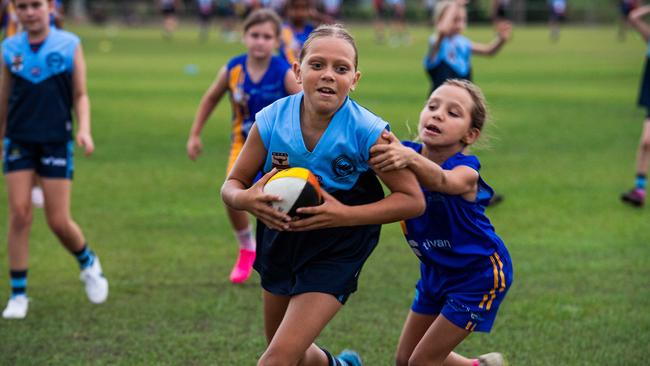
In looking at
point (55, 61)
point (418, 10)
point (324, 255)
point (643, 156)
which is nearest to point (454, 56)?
point (643, 156)

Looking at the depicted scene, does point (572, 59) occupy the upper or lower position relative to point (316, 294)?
lower

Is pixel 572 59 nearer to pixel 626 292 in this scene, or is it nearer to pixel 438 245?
pixel 626 292

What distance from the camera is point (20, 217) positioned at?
20.7ft

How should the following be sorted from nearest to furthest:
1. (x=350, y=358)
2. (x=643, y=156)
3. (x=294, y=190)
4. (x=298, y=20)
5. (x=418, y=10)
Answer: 1. (x=294, y=190)
2. (x=350, y=358)
3. (x=298, y=20)
4. (x=643, y=156)
5. (x=418, y=10)

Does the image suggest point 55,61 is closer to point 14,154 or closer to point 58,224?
point 14,154

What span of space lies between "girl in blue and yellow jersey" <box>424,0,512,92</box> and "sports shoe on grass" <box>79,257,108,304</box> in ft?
15.3

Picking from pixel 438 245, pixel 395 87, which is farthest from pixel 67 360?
pixel 395 87

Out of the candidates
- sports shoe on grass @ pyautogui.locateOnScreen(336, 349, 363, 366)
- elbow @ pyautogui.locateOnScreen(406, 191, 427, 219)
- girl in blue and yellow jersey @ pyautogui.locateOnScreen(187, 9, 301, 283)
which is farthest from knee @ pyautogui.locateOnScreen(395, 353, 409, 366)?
girl in blue and yellow jersey @ pyautogui.locateOnScreen(187, 9, 301, 283)

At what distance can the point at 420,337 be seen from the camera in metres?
4.63

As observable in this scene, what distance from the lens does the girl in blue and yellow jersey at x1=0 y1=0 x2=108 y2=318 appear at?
6.26m

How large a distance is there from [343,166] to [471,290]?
36.3 inches

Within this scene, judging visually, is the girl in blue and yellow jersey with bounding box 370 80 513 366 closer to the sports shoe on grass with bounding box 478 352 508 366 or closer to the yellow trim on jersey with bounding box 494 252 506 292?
the yellow trim on jersey with bounding box 494 252 506 292

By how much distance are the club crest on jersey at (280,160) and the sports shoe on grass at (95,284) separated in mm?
3042

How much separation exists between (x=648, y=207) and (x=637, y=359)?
16.6 ft
